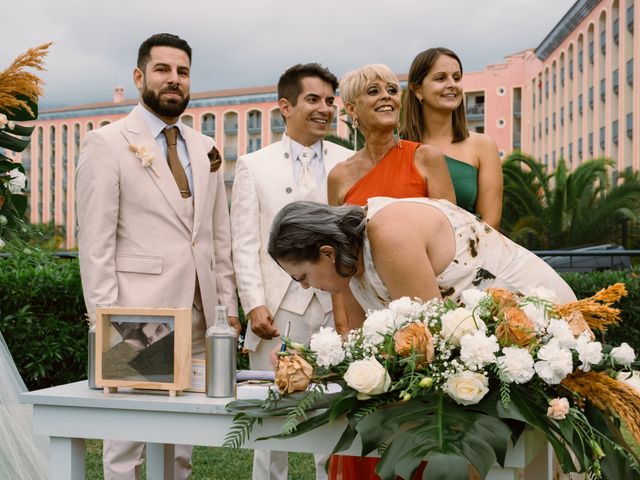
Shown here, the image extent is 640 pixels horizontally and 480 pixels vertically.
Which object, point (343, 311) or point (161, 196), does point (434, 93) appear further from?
point (161, 196)

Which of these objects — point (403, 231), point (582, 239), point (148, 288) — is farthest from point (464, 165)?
point (582, 239)

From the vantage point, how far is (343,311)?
3.50 m

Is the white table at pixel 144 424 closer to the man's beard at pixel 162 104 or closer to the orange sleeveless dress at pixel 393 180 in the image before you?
the orange sleeveless dress at pixel 393 180

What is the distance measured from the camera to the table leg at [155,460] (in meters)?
3.21

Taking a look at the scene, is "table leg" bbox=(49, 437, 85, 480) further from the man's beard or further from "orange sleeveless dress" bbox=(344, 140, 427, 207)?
the man's beard

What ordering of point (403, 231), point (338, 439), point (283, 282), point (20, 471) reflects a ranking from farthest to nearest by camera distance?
1. point (283, 282)
2. point (20, 471)
3. point (403, 231)
4. point (338, 439)

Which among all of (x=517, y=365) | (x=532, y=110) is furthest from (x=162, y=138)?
(x=532, y=110)

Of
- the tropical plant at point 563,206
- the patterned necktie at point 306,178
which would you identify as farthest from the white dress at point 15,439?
the tropical plant at point 563,206

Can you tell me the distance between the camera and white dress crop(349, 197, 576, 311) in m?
2.64

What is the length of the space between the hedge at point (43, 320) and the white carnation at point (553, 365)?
4.47 meters

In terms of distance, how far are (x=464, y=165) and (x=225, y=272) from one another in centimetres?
117

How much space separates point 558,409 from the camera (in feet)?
6.61

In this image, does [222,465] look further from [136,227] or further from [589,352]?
[589,352]

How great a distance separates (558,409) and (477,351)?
226mm
